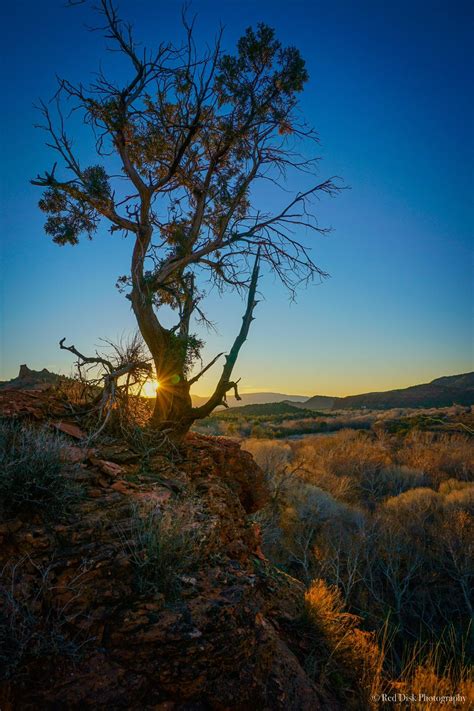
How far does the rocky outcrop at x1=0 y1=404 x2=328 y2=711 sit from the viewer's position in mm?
2023

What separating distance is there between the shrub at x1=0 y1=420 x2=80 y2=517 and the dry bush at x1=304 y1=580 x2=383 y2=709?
2.55m

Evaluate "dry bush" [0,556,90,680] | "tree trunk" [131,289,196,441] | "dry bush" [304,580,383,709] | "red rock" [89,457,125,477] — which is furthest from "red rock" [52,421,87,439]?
"dry bush" [304,580,383,709]

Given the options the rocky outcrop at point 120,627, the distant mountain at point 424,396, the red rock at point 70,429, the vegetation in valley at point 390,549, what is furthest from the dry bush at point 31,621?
the distant mountain at point 424,396

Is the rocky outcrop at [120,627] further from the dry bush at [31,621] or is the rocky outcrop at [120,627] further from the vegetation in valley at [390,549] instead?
the vegetation in valley at [390,549]

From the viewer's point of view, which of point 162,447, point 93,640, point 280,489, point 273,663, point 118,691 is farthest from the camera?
point 280,489

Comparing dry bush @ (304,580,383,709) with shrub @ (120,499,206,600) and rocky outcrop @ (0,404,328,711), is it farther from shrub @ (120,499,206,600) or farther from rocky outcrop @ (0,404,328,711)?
shrub @ (120,499,206,600)

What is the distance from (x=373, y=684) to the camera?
324 cm

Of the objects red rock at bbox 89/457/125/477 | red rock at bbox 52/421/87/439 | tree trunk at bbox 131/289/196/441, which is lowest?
red rock at bbox 89/457/125/477

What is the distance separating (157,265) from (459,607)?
9533mm

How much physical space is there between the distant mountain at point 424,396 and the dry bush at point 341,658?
6468cm

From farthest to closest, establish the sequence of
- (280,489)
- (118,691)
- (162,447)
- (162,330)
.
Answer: (280,489) < (162,330) < (162,447) < (118,691)

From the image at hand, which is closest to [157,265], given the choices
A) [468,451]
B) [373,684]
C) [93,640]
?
[93,640]

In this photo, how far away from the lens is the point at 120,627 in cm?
230

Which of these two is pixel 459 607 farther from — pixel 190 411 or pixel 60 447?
pixel 60 447
